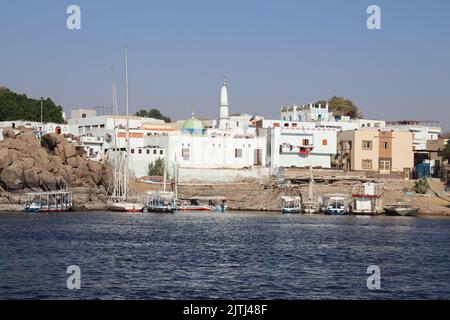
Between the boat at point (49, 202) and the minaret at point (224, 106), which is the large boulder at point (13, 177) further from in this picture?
the minaret at point (224, 106)

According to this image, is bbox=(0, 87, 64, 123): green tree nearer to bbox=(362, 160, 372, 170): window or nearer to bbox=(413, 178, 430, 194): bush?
bbox=(362, 160, 372, 170): window

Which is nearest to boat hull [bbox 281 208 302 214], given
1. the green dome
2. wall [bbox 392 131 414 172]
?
wall [bbox 392 131 414 172]

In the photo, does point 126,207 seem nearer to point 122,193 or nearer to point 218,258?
point 122,193

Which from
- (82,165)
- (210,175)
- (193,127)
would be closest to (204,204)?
(210,175)

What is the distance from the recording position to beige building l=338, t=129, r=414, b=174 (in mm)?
114250

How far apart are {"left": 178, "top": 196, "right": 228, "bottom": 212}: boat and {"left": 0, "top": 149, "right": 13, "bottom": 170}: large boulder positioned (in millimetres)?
22017

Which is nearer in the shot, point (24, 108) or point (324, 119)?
point (324, 119)

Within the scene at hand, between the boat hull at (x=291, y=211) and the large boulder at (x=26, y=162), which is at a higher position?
the large boulder at (x=26, y=162)

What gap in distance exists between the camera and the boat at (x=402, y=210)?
98.3 metres

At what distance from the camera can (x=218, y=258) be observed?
47.2m

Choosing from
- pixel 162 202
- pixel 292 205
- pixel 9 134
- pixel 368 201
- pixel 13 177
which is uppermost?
pixel 9 134

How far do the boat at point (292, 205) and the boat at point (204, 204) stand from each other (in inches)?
307

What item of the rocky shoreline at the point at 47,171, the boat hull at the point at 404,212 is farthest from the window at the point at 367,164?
the rocky shoreline at the point at 47,171

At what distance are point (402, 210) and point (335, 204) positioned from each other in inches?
345
